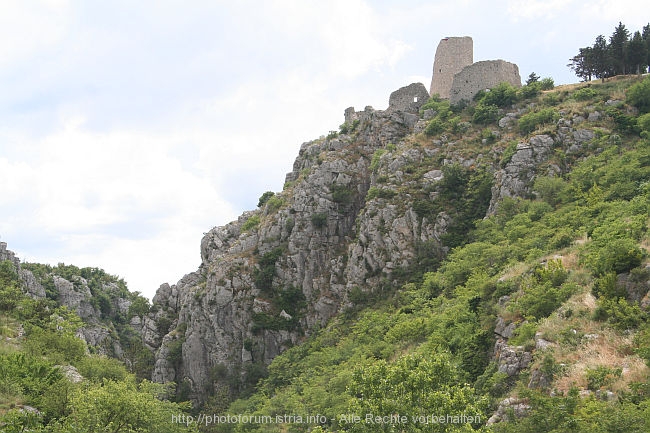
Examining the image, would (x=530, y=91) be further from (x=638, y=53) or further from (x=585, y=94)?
(x=638, y=53)

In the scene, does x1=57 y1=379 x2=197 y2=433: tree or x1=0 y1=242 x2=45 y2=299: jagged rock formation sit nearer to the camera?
x1=57 y1=379 x2=197 y2=433: tree

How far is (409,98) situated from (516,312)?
4689cm

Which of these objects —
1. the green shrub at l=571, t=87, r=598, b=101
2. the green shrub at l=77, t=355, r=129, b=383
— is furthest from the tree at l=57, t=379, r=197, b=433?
the green shrub at l=571, t=87, r=598, b=101

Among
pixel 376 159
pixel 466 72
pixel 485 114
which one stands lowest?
pixel 376 159

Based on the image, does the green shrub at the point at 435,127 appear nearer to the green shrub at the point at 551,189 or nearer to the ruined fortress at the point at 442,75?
the ruined fortress at the point at 442,75

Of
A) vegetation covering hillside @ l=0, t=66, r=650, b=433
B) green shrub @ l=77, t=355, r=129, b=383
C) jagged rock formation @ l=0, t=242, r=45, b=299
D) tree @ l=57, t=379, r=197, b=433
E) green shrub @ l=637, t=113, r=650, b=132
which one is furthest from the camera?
jagged rock formation @ l=0, t=242, r=45, b=299

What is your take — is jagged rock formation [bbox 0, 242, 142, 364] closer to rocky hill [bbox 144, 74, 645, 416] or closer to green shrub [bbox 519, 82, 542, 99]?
rocky hill [bbox 144, 74, 645, 416]

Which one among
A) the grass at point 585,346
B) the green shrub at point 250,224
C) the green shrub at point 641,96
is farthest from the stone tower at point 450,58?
the grass at point 585,346

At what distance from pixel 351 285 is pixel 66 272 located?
6799 cm

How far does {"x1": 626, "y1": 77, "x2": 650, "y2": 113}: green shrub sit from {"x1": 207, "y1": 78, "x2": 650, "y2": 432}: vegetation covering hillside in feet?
0.41

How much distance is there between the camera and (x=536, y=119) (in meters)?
52.9

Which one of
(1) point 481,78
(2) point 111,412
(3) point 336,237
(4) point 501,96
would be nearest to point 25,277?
(3) point 336,237

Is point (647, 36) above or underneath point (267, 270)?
above

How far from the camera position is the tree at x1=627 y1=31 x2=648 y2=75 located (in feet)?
188
